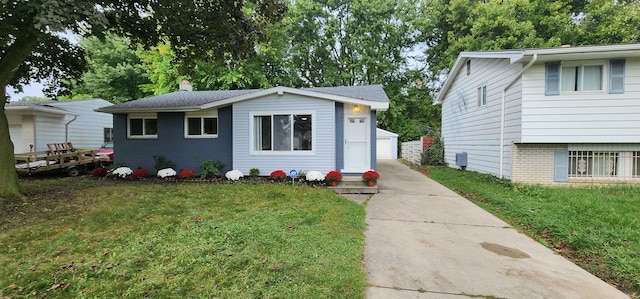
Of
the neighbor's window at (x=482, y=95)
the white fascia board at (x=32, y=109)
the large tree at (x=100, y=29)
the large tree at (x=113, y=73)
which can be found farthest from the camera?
the large tree at (x=113, y=73)

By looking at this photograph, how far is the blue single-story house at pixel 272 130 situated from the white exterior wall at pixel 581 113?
4.13 m

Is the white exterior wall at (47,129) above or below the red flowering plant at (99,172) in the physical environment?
above

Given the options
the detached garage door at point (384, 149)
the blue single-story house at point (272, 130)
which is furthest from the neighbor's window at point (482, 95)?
the detached garage door at point (384, 149)

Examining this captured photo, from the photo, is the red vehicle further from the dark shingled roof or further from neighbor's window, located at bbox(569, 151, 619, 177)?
neighbor's window, located at bbox(569, 151, 619, 177)

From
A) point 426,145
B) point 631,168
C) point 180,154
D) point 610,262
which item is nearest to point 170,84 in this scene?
point 180,154

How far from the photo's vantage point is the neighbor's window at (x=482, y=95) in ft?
34.5

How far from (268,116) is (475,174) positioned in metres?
7.87

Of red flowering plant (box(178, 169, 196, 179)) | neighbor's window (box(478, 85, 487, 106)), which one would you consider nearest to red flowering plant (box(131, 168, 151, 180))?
red flowering plant (box(178, 169, 196, 179))

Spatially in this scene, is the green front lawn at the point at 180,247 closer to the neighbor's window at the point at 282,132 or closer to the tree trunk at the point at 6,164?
the tree trunk at the point at 6,164

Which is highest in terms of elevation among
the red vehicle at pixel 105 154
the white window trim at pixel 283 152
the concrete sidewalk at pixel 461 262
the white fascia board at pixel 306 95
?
the white fascia board at pixel 306 95

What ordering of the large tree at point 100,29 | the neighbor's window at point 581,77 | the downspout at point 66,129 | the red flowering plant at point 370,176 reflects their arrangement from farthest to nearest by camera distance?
the downspout at point 66,129 → the red flowering plant at point 370,176 → the neighbor's window at point 581,77 → the large tree at point 100,29

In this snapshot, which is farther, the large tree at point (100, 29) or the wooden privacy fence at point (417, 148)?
the wooden privacy fence at point (417, 148)

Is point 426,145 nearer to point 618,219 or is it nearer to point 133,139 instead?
point 618,219

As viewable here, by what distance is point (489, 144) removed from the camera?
32.4 ft
